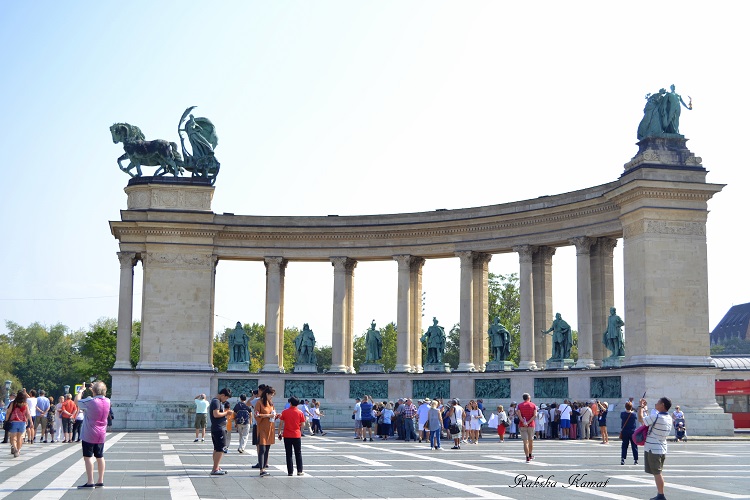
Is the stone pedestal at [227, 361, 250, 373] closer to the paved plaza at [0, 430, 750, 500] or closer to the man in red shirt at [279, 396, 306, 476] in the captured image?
the paved plaza at [0, 430, 750, 500]

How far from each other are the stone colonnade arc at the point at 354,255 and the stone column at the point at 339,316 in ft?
0.21

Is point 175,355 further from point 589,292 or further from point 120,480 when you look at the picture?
point 120,480

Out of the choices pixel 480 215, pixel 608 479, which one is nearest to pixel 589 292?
pixel 480 215

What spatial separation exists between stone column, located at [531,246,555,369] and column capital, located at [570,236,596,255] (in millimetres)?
4009

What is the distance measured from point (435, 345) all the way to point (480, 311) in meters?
3.67

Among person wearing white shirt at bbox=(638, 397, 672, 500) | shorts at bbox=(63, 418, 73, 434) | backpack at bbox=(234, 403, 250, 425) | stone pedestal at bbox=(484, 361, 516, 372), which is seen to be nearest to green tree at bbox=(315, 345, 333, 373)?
stone pedestal at bbox=(484, 361, 516, 372)

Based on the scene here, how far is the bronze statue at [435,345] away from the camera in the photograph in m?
64.9

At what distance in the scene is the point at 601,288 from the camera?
194 ft

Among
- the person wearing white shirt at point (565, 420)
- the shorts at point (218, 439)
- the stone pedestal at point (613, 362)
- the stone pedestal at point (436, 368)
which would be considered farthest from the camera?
the stone pedestal at point (436, 368)

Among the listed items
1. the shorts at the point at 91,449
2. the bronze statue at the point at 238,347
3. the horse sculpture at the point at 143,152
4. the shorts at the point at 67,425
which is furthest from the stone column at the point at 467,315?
the shorts at the point at 91,449

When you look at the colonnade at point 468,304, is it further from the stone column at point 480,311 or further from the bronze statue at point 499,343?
the bronze statue at point 499,343

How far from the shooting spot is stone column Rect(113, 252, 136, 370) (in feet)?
208

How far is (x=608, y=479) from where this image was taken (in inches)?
1075

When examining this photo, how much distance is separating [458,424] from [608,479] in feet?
52.5
